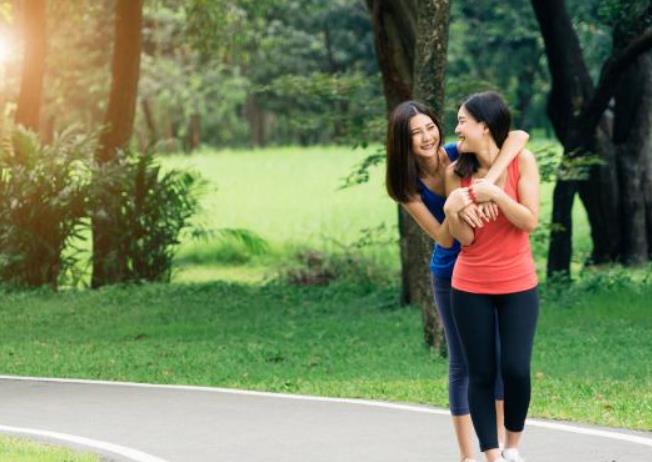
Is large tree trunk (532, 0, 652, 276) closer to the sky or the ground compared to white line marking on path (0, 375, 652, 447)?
closer to the sky

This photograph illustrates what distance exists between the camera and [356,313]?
2144 cm

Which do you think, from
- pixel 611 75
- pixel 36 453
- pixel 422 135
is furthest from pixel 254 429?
pixel 611 75

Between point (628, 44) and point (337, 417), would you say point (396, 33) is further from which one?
point (337, 417)

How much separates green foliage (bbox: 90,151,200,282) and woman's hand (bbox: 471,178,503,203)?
1689cm

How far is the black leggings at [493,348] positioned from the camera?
8.32 meters

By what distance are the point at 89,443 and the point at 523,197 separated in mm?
3486

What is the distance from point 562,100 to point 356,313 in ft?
18.6

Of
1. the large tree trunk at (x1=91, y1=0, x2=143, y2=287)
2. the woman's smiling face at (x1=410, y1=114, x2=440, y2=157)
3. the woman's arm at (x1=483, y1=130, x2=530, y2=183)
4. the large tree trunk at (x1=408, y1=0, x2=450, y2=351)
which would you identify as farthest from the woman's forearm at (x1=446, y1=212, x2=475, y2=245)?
the large tree trunk at (x1=91, y1=0, x2=143, y2=287)

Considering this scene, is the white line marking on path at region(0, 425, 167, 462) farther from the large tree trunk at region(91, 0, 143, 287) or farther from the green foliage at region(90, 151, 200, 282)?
the large tree trunk at region(91, 0, 143, 287)

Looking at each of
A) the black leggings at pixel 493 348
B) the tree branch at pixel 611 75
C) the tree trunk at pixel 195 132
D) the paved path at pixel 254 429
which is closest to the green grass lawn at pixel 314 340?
the paved path at pixel 254 429

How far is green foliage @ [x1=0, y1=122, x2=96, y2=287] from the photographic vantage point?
24531 millimetres

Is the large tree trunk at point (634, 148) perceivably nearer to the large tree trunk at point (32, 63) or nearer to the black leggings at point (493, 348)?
the large tree trunk at point (32, 63)

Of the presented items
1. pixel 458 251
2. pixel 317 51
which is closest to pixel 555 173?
pixel 458 251

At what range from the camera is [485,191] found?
8.13m
